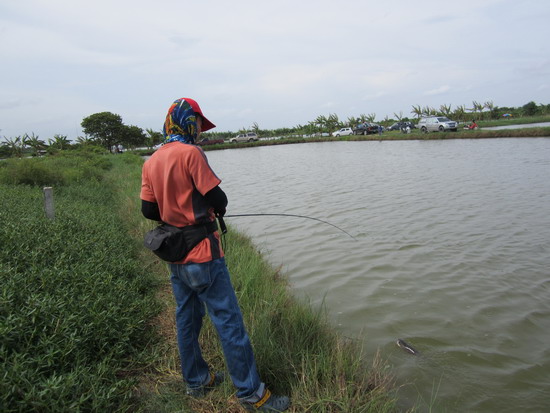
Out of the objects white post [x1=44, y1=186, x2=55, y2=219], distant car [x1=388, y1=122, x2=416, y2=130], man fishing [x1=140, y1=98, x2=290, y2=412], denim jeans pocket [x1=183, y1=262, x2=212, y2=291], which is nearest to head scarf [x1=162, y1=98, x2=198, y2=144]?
man fishing [x1=140, y1=98, x2=290, y2=412]

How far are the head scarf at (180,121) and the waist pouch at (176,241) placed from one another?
0.57 meters

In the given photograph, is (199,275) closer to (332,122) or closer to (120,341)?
(120,341)

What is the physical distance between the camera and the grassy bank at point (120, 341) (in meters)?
2.23

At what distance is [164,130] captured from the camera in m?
2.38

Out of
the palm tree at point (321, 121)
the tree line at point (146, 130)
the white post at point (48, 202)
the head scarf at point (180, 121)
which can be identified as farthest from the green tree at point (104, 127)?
the head scarf at point (180, 121)

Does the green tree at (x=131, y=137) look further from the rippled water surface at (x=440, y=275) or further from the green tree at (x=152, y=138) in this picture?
the rippled water surface at (x=440, y=275)

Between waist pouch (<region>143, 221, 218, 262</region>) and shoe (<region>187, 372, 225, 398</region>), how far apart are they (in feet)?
3.11

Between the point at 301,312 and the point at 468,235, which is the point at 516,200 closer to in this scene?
the point at 468,235

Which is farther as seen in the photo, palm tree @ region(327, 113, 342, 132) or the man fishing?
palm tree @ region(327, 113, 342, 132)

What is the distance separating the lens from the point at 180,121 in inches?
90.0

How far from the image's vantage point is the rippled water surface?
3.08 metres

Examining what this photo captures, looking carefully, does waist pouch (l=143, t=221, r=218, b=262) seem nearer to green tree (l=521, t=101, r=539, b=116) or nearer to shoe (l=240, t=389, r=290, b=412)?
shoe (l=240, t=389, r=290, b=412)

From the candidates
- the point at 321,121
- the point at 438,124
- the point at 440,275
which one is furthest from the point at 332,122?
the point at 440,275

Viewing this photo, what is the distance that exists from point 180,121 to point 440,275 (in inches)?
163
